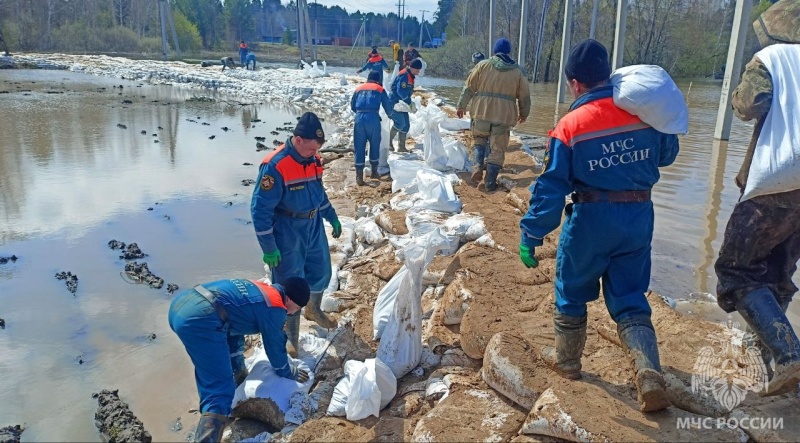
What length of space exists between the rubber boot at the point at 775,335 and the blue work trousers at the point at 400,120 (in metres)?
6.35

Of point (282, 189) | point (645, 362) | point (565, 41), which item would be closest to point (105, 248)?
point (282, 189)

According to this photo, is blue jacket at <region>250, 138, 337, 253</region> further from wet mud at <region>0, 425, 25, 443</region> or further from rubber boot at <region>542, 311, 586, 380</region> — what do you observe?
rubber boot at <region>542, 311, 586, 380</region>

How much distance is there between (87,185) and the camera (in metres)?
7.99

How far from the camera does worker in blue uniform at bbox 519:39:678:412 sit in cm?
237

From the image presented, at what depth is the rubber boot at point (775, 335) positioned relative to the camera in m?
2.31

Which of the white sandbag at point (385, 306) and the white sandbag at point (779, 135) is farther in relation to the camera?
the white sandbag at point (385, 306)

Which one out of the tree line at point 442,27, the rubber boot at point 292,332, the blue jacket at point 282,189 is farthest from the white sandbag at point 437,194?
the tree line at point 442,27

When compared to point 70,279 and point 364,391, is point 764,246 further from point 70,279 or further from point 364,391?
point 70,279

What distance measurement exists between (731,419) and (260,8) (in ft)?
247

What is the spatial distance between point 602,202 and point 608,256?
0.79 ft

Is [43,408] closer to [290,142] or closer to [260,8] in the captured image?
[290,142]

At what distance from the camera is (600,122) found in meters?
2.37

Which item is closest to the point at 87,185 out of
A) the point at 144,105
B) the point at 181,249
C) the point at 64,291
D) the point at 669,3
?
the point at 181,249

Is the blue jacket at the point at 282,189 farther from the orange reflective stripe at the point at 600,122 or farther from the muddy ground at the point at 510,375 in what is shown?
the orange reflective stripe at the point at 600,122
